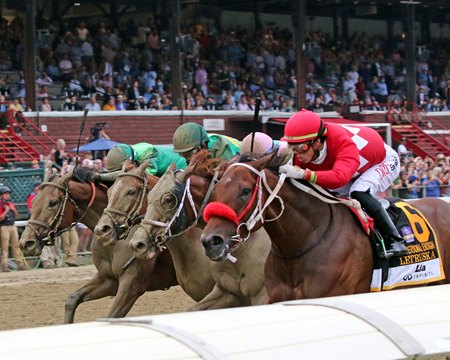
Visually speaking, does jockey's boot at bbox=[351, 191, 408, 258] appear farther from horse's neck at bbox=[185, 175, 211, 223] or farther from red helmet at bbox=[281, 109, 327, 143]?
horse's neck at bbox=[185, 175, 211, 223]

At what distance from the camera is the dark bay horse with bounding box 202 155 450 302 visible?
5562mm

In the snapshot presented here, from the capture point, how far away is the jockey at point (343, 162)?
582 cm

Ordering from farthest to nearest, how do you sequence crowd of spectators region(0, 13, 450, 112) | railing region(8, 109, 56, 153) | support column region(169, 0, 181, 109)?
support column region(169, 0, 181, 109) → crowd of spectators region(0, 13, 450, 112) → railing region(8, 109, 56, 153)

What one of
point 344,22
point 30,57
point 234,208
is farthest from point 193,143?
point 344,22

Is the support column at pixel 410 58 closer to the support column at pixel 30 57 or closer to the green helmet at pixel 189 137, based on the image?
the support column at pixel 30 57

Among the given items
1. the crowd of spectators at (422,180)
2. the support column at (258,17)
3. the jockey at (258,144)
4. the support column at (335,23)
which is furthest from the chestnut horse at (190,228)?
the support column at (335,23)

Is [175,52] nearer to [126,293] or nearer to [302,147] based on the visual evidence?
[126,293]

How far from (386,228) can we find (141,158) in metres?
2.50

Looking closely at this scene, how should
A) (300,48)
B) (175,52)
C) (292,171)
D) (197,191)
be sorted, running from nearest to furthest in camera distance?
(292,171) < (197,191) < (175,52) < (300,48)

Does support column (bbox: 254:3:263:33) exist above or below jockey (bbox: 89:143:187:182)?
above

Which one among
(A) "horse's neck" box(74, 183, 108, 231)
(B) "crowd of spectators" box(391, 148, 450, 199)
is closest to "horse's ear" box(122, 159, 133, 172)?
(A) "horse's neck" box(74, 183, 108, 231)

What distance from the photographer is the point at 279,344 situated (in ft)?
9.02

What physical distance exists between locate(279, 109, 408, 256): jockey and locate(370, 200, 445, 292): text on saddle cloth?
133 millimetres

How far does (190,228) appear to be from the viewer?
6.52 meters
